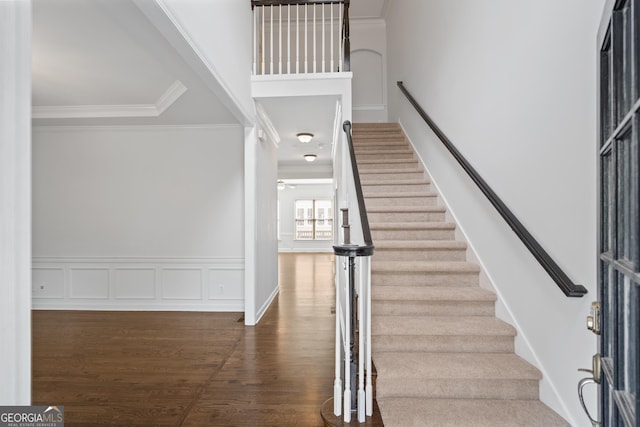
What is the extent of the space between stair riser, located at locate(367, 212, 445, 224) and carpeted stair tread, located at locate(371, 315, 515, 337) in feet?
4.18

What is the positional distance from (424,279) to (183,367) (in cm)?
215

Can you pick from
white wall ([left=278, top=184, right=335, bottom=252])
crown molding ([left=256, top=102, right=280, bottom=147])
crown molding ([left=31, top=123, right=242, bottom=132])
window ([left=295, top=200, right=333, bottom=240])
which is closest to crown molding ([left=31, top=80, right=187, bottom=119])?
crown molding ([left=31, top=123, right=242, bottom=132])

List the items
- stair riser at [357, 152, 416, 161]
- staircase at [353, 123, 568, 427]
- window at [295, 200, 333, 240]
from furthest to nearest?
1. window at [295, 200, 333, 240]
2. stair riser at [357, 152, 416, 161]
3. staircase at [353, 123, 568, 427]

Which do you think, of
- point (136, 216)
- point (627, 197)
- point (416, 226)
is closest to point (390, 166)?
point (416, 226)

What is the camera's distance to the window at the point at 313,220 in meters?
12.6

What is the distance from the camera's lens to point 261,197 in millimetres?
4379

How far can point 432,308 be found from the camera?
2482 mm

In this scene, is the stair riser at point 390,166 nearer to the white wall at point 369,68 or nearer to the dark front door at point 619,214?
the white wall at point 369,68

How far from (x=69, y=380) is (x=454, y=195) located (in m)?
3.68

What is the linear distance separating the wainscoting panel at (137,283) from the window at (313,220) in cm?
828

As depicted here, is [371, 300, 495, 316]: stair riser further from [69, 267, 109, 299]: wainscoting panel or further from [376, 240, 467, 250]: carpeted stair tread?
[69, 267, 109, 299]: wainscoting panel

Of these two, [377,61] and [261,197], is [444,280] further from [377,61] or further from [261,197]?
[377,61]

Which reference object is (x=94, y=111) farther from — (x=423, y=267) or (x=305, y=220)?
(x=305, y=220)

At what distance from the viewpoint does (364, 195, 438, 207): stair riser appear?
3727mm
